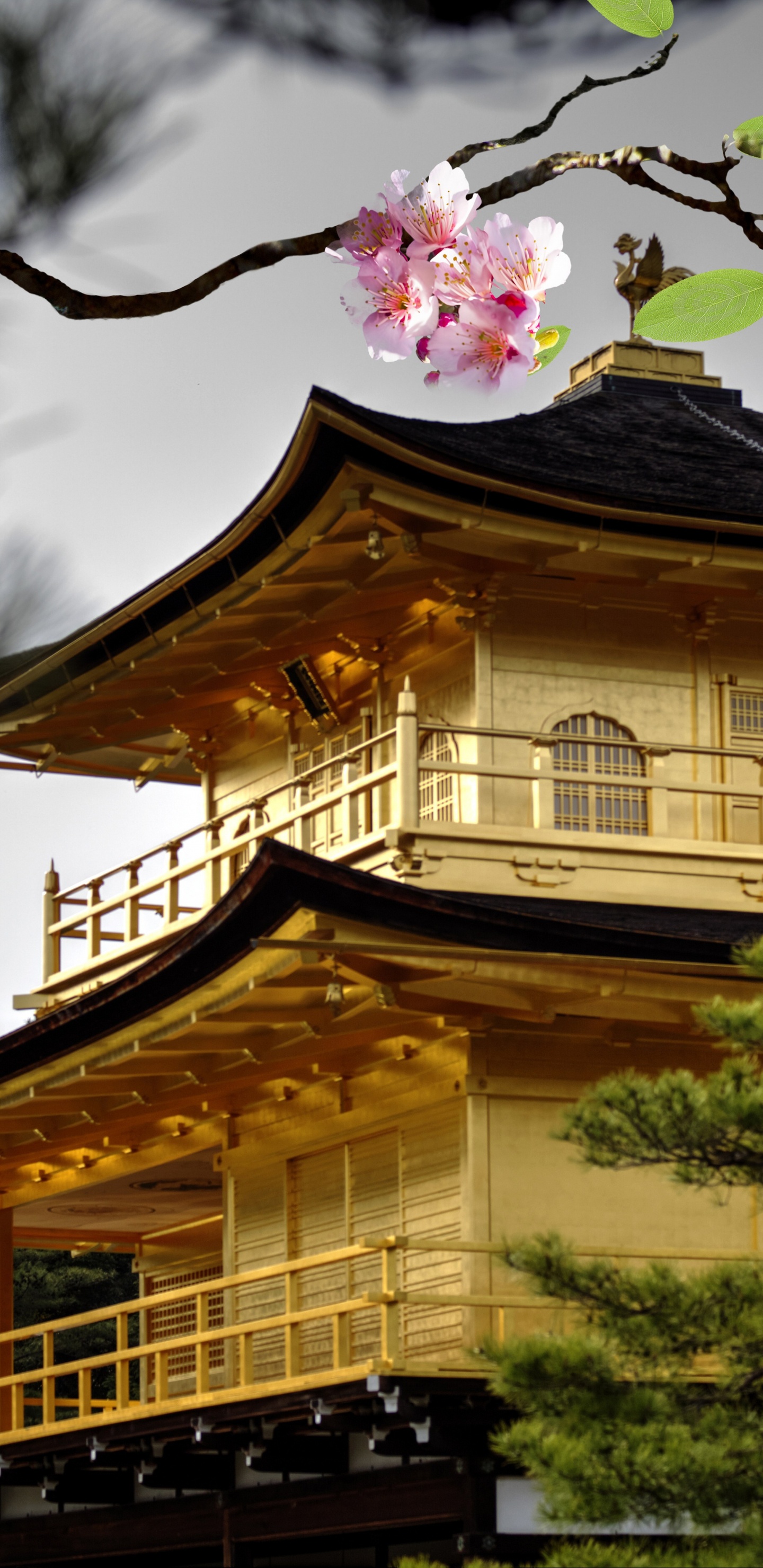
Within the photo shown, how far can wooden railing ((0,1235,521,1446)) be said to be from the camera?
1196cm

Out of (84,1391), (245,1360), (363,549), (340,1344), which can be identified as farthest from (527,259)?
(84,1391)

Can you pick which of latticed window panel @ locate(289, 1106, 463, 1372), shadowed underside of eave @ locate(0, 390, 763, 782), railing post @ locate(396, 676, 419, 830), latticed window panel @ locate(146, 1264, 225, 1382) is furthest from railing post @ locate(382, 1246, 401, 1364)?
latticed window panel @ locate(146, 1264, 225, 1382)

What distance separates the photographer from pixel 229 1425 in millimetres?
13758

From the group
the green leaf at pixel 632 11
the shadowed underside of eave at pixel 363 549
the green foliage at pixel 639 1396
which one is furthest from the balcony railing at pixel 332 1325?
the green leaf at pixel 632 11

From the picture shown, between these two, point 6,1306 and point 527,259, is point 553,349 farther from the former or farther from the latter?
point 6,1306

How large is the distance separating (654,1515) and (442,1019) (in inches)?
249

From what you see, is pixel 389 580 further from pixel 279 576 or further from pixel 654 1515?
pixel 654 1515

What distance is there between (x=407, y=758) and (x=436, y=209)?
11.0 meters

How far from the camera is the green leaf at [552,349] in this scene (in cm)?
341

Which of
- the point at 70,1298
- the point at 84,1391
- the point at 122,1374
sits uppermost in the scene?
the point at 70,1298

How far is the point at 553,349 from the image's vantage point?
3457mm

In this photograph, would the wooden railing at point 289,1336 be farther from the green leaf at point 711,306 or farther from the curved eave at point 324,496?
the green leaf at point 711,306

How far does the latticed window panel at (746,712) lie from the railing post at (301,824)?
11.3ft

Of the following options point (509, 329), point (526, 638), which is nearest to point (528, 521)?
point (526, 638)
